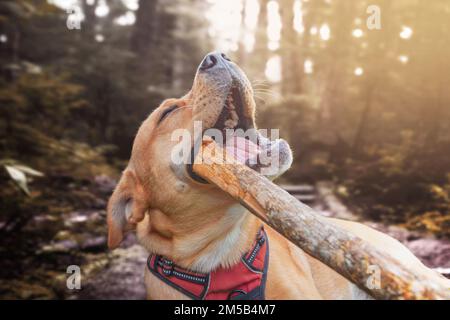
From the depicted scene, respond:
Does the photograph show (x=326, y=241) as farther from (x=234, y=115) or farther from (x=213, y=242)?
(x=234, y=115)

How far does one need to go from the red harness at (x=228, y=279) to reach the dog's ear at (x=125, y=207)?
0.37 meters

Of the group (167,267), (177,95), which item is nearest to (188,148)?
(167,267)

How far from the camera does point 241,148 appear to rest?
100 inches

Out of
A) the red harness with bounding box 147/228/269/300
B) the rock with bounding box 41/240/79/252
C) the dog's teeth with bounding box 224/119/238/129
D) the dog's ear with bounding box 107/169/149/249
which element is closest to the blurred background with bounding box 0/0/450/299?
the rock with bounding box 41/240/79/252

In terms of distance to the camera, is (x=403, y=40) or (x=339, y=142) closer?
(x=403, y=40)

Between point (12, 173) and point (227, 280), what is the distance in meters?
1.90

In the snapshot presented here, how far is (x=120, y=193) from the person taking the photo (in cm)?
285

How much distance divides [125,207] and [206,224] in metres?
0.60

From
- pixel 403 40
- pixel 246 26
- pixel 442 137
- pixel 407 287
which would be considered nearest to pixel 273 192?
pixel 407 287

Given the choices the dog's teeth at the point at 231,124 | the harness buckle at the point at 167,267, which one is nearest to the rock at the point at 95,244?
the harness buckle at the point at 167,267

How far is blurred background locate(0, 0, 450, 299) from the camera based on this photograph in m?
4.26

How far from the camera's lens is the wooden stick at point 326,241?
1561mm

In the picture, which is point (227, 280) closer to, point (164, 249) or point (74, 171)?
point (164, 249)

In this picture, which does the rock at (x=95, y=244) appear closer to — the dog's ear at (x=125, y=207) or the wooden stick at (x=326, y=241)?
the dog's ear at (x=125, y=207)
